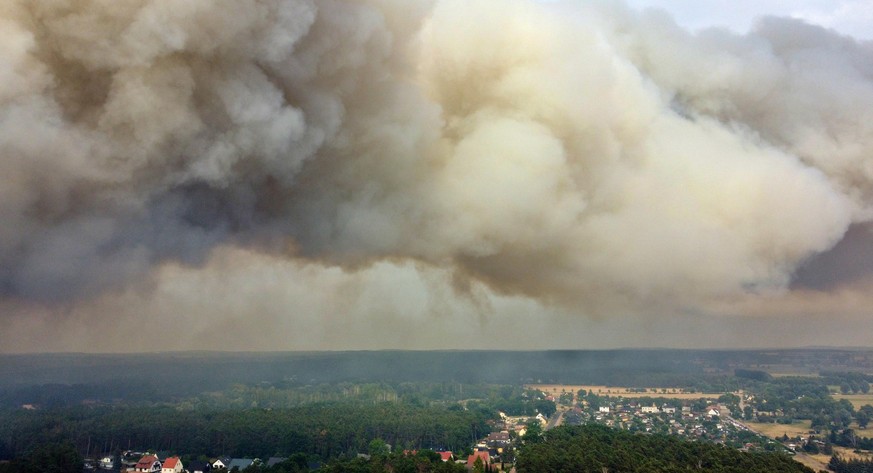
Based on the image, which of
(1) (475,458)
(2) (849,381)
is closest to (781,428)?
(1) (475,458)

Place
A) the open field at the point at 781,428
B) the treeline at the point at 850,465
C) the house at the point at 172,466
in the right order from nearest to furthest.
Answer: the house at the point at 172,466
the treeline at the point at 850,465
the open field at the point at 781,428

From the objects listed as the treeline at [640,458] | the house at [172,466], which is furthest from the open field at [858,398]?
the house at [172,466]

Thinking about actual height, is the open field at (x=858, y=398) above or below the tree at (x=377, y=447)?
below

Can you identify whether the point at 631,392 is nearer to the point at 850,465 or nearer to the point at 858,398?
the point at 858,398

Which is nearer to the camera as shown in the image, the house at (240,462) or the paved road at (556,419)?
the house at (240,462)

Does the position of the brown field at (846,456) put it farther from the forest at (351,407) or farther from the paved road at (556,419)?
the paved road at (556,419)

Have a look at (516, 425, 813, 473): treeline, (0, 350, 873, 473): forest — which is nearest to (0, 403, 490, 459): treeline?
(0, 350, 873, 473): forest
